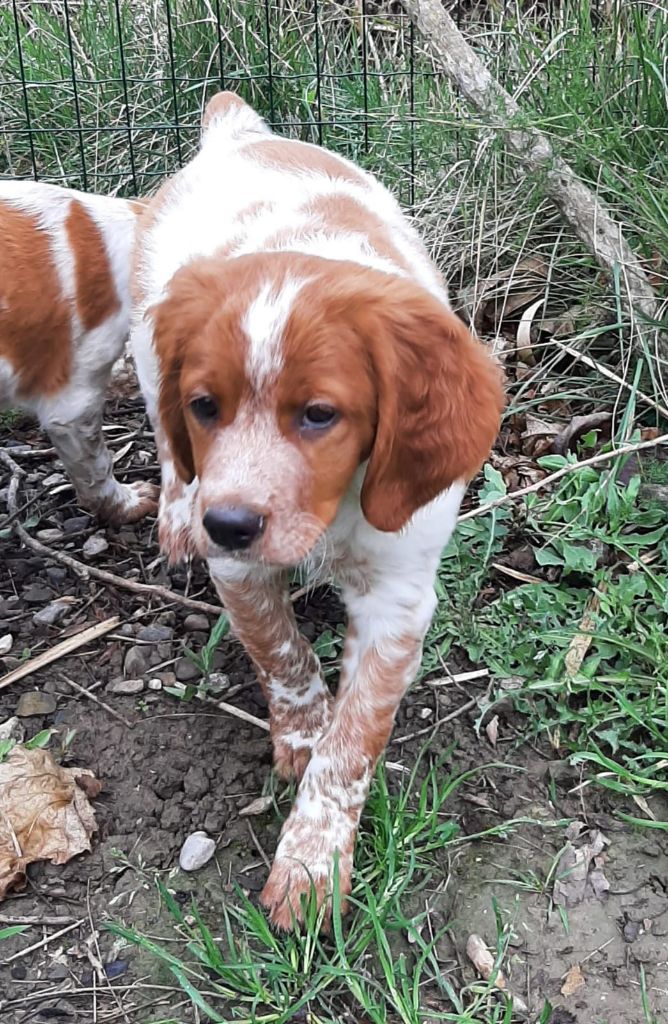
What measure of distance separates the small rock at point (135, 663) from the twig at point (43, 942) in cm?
77

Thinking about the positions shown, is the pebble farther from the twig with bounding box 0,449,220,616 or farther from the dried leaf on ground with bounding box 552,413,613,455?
the dried leaf on ground with bounding box 552,413,613,455

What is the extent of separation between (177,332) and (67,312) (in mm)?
1271

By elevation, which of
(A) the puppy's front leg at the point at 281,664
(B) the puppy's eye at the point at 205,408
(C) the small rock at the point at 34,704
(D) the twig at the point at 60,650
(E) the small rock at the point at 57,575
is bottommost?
(C) the small rock at the point at 34,704

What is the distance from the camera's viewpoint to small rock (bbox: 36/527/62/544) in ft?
11.4

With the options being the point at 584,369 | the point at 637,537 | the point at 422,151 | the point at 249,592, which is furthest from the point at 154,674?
the point at 422,151

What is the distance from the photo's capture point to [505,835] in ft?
8.18

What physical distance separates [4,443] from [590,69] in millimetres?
2674

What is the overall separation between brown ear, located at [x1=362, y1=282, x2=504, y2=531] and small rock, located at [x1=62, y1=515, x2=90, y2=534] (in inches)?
63.9

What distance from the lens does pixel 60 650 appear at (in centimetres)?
302

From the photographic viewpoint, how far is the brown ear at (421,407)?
2016mm

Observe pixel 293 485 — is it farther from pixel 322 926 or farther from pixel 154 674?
pixel 154 674

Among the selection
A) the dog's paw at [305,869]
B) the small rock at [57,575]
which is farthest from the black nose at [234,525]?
the small rock at [57,575]

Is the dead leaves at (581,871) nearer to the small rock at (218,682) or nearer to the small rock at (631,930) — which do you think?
the small rock at (631,930)

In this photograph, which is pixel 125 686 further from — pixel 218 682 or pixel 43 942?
pixel 43 942
